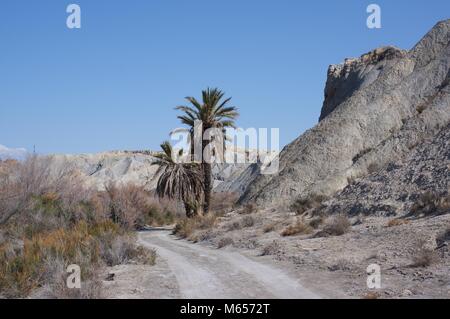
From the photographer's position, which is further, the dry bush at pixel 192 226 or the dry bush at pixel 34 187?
the dry bush at pixel 192 226

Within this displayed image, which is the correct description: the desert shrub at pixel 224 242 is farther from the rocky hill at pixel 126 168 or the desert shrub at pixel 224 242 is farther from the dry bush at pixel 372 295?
the rocky hill at pixel 126 168

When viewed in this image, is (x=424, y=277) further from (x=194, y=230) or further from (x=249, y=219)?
(x=194, y=230)

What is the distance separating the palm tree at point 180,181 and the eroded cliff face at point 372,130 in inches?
137

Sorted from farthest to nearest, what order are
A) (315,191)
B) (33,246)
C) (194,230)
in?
1. (315,191)
2. (194,230)
3. (33,246)

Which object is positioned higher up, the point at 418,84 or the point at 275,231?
the point at 418,84

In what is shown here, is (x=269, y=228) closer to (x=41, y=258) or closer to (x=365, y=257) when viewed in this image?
(x=365, y=257)

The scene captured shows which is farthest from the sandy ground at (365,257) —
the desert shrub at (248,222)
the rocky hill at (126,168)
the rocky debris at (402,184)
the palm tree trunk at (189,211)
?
the rocky hill at (126,168)

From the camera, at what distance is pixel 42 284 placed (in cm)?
1115

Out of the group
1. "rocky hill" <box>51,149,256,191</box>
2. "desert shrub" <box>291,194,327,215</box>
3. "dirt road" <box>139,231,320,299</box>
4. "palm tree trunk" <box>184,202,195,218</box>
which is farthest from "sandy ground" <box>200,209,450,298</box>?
"rocky hill" <box>51,149,256,191</box>

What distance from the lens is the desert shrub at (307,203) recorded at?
25938 mm

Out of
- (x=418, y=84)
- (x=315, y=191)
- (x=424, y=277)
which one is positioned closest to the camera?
(x=424, y=277)

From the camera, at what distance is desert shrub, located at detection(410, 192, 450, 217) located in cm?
1748
